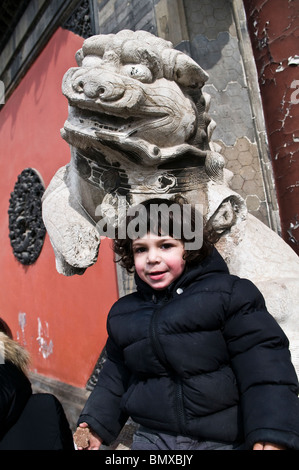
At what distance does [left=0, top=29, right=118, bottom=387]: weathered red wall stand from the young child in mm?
1455

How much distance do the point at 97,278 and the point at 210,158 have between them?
1568 millimetres

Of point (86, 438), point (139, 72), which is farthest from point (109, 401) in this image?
point (139, 72)

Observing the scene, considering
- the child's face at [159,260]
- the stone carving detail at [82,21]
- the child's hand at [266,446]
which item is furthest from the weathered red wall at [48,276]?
the child's hand at [266,446]

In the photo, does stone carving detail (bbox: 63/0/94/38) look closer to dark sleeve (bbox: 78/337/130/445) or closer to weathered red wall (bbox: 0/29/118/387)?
weathered red wall (bbox: 0/29/118/387)

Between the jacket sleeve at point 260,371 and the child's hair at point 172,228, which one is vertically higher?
the child's hair at point 172,228

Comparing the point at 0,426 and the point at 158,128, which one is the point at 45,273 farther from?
the point at 158,128

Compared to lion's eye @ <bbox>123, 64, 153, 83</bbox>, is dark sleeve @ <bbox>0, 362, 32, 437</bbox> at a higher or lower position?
lower

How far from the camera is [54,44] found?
317 cm

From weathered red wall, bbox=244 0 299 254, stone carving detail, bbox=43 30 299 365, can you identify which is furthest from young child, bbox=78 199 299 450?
weathered red wall, bbox=244 0 299 254

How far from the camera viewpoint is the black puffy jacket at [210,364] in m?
0.75

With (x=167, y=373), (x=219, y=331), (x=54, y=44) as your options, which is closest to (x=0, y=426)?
(x=167, y=373)

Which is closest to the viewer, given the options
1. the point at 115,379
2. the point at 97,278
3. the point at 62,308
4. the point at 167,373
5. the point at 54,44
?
the point at 167,373

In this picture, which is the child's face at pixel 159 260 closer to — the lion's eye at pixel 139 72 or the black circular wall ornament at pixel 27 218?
the lion's eye at pixel 139 72

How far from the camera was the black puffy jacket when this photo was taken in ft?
2.48
